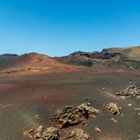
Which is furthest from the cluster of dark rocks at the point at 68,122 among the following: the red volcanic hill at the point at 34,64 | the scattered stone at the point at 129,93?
the red volcanic hill at the point at 34,64

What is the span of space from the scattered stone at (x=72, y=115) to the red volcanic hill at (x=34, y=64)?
Result: 26352 millimetres

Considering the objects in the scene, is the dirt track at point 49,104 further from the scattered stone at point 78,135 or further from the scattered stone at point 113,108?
the scattered stone at point 78,135

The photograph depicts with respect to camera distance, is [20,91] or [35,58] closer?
[20,91]

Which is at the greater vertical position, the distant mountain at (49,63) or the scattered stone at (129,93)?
the distant mountain at (49,63)

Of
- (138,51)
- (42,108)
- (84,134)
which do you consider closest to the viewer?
(84,134)

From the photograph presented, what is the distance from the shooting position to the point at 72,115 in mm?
25062

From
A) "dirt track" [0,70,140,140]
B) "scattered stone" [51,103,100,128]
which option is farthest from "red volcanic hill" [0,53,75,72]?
"scattered stone" [51,103,100,128]

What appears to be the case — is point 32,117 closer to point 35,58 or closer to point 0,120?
point 0,120

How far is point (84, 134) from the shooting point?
22625 mm

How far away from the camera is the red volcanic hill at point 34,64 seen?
178ft

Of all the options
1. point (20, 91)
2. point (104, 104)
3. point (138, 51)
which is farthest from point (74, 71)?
point (138, 51)

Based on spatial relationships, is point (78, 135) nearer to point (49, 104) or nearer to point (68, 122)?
point (68, 122)

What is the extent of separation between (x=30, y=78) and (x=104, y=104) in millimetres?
17202

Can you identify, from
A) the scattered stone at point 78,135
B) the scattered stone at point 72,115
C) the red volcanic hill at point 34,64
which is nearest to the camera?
the scattered stone at point 78,135
